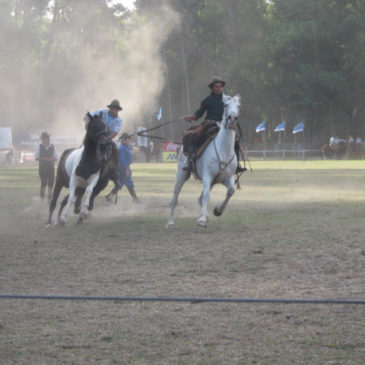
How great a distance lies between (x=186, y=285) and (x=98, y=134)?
6.74 m

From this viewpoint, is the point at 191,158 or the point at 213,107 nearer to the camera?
the point at 213,107

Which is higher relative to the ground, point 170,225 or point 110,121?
point 110,121

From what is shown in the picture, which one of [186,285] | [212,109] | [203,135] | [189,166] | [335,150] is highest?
[212,109]

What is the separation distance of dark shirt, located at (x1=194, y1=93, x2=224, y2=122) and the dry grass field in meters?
2.05

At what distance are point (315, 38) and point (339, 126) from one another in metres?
10.4

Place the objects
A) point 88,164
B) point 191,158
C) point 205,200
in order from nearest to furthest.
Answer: point 205,200
point 191,158
point 88,164

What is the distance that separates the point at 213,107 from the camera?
46.5 feet

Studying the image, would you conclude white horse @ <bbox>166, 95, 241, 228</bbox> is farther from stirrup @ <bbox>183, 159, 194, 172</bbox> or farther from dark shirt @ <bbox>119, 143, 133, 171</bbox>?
dark shirt @ <bbox>119, 143, 133, 171</bbox>

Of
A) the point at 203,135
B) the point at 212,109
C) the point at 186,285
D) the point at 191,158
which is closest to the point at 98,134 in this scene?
the point at 191,158

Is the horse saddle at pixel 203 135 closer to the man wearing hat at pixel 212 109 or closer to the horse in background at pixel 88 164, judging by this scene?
the man wearing hat at pixel 212 109

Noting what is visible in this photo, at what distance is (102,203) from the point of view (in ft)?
68.2

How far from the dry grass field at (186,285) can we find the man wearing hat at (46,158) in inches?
176

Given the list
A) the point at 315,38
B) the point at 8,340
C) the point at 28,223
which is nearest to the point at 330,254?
the point at 8,340

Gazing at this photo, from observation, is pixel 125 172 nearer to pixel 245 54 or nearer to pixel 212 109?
pixel 212 109
